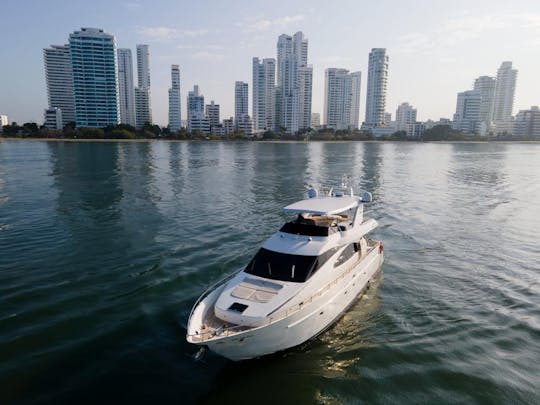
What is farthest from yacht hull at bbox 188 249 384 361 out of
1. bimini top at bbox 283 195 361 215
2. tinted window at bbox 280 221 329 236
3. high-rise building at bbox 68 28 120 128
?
high-rise building at bbox 68 28 120 128

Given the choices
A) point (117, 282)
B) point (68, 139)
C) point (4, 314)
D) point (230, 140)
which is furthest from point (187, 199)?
point (230, 140)

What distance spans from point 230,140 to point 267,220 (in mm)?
162828

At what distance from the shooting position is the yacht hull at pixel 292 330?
9648mm

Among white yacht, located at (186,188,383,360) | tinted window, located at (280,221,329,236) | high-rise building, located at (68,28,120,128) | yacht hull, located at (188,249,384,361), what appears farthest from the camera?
high-rise building, located at (68,28,120,128)

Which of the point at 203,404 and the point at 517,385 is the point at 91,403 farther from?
the point at 517,385

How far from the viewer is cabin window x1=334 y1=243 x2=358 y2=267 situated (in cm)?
1348

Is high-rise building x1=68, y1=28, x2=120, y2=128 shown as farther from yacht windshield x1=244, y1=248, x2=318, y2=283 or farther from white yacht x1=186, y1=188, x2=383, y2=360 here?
yacht windshield x1=244, y1=248, x2=318, y2=283

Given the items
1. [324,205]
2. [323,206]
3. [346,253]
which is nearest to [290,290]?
[346,253]

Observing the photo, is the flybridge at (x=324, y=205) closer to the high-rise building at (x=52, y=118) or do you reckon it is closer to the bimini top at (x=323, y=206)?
the bimini top at (x=323, y=206)

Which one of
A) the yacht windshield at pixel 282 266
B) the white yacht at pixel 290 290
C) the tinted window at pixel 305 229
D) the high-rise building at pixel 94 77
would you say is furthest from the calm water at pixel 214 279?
the high-rise building at pixel 94 77

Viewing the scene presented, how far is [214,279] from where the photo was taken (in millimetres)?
16750

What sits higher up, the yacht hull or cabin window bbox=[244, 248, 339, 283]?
cabin window bbox=[244, 248, 339, 283]

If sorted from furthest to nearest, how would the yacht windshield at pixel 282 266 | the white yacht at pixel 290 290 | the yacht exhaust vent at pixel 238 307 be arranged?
the yacht windshield at pixel 282 266, the yacht exhaust vent at pixel 238 307, the white yacht at pixel 290 290

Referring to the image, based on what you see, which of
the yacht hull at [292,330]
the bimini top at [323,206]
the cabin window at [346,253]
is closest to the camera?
the yacht hull at [292,330]
